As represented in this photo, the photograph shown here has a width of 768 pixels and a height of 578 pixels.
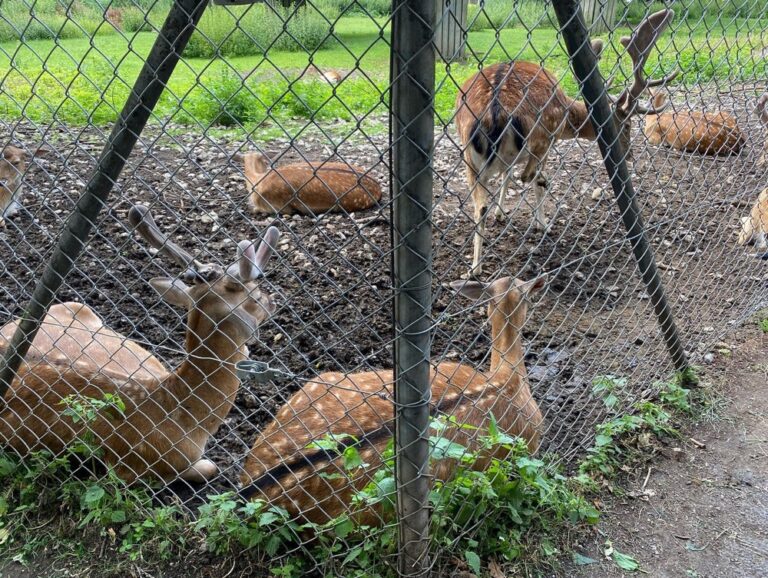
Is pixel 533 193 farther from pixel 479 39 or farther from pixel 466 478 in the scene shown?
pixel 479 39

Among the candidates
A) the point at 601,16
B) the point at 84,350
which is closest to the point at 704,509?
the point at 601,16

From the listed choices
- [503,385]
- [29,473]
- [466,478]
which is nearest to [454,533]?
[466,478]

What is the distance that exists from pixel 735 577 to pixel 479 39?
44.9 ft

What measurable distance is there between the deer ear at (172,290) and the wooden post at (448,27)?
1.44m

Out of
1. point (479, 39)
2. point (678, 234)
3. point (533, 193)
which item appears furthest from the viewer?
point (479, 39)

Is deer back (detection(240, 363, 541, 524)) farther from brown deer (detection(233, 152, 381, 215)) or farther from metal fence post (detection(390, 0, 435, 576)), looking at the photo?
brown deer (detection(233, 152, 381, 215))

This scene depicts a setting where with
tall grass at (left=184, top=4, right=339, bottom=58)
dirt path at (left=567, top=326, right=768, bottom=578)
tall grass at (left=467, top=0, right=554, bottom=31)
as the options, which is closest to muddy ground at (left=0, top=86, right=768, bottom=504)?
dirt path at (left=567, top=326, right=768, bottom=578)

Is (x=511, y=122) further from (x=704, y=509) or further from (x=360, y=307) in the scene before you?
(x=704, y=509)

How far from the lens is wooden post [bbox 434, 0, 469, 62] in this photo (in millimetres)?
1725

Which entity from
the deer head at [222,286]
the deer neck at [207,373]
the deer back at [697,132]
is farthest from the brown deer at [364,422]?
the deer back at [697,132]

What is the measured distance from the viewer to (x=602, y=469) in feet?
9.88

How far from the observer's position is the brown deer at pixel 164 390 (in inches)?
115

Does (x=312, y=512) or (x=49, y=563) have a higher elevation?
(x=312, y=512)

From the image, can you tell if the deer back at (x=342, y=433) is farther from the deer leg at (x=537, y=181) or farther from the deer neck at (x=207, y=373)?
the deer leg at (x=537, y=181)
